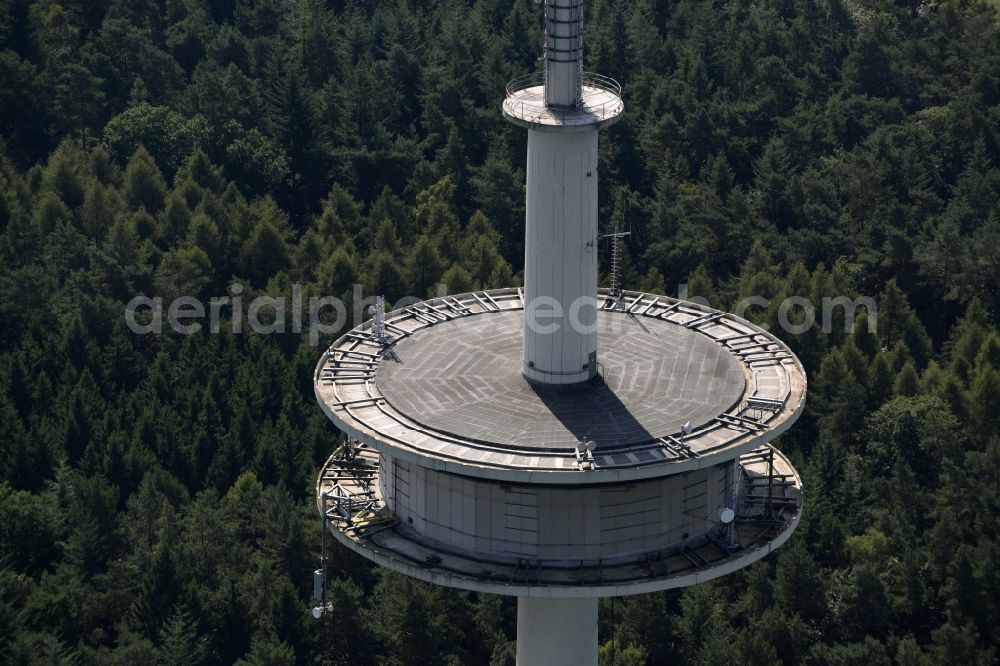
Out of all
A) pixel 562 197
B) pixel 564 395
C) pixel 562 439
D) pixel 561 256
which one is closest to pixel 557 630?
pixel 564 395

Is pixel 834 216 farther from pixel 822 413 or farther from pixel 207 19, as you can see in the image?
pixel 207 19

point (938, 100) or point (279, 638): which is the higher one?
point (938, 100)

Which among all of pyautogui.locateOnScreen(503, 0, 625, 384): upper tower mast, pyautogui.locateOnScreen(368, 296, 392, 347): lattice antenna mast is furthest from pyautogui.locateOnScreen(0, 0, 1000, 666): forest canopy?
pyautogui.locateOnScreen(503, 0, 625, 384): upper tower mast

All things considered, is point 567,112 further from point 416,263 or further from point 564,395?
point 416,263

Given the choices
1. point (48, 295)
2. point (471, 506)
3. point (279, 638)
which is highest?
point (471, 506)

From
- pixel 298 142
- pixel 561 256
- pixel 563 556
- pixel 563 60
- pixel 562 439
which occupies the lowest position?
pixel 298 142

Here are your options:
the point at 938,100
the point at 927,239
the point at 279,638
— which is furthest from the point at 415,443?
the point at 938,100

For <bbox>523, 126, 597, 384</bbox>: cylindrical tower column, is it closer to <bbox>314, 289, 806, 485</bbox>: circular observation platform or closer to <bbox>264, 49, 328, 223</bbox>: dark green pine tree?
<bbox>314, 289, 806, 485</bbox>: circular observation platform
